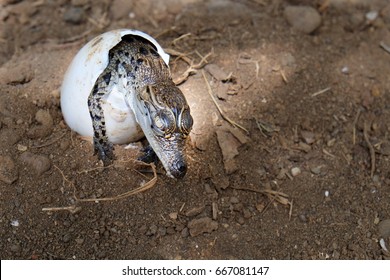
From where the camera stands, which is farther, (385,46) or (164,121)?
(385,46)

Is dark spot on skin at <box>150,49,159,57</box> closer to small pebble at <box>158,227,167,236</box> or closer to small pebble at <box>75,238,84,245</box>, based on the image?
small pebble at <box>158,227,167,236</box>

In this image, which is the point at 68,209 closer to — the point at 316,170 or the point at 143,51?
the point at 143,51

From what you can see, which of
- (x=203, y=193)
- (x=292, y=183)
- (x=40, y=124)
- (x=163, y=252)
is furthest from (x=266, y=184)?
(x=40, y=124)

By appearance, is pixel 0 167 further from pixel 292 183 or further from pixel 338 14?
pixel 338 14

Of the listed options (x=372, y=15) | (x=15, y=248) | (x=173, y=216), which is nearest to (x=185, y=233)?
(x=173, y=216)

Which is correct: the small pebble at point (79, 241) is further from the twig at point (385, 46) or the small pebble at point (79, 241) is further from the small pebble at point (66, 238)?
the twig at point (385, 46)

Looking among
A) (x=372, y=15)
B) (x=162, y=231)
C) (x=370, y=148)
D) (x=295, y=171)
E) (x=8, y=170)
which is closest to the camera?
(x=162, y=231)

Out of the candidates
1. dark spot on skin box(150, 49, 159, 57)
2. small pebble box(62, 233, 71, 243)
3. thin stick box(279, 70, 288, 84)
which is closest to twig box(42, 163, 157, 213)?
small pebble box(62, 233, 71, 243)
